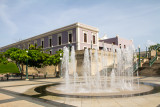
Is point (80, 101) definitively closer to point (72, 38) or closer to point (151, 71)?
point (151, 71)

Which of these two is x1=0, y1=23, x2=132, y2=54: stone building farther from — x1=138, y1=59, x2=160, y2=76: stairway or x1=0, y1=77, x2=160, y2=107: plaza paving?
x1=0, y1=77, x2=160, y2=107: plaza paving

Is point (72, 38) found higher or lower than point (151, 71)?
higher

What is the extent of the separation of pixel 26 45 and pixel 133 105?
41871 mm

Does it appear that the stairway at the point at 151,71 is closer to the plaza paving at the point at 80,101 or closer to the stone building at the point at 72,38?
the stone building at the point at 72,38

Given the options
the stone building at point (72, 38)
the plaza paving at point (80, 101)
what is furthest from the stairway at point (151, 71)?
the plaza paving at point (80, 101)

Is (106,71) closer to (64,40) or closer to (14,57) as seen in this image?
(64,40)

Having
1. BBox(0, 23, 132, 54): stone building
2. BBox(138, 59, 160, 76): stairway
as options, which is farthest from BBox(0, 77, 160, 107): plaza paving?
BBox(0, 23, 132, 54): stone building

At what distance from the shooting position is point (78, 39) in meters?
29.2

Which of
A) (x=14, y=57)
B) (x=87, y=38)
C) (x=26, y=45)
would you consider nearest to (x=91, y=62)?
(x=87, y=38)

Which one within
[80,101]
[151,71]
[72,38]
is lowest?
[80,101]

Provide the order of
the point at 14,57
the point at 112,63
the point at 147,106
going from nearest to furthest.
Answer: the point at 147,106 < the point at 14,57 < the point at 112,63

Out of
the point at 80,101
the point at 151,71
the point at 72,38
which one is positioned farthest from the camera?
the point at 72,38

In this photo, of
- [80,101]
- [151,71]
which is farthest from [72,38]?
[80,101]

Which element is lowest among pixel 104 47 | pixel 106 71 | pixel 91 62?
pixel 106 71
